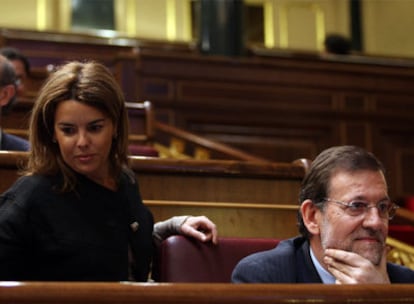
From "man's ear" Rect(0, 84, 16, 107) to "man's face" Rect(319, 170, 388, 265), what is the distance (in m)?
→ 0.89

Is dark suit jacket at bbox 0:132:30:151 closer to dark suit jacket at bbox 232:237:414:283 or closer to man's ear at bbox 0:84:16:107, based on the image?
man's ear at bbox 0:84:16:107

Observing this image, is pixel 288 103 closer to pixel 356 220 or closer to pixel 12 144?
pixel 12 144

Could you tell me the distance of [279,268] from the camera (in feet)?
3.93

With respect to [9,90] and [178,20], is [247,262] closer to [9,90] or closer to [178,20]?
[9,90]

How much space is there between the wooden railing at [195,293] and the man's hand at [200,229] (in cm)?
50

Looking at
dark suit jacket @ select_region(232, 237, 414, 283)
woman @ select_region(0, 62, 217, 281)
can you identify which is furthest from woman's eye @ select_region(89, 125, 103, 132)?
dark suit jacket @ select_region(232, 237, 414, 283)

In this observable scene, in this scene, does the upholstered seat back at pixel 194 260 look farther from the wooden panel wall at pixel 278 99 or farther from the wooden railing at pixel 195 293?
the wooden panel wall at pixel 278 99

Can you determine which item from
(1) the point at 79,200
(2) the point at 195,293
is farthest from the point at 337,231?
(2) the point at 195,293

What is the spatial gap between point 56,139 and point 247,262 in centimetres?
34

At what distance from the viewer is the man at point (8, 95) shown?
1797 millimetres

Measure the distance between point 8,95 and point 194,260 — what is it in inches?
30.1

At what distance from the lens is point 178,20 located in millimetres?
5988

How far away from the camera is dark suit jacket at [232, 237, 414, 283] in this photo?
1.18 metres

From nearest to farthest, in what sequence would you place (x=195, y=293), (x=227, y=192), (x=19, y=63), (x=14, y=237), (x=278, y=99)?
(x=195, y=293) → (x=14, y=237) → (x=227, y=192) → (x=19, y=63) → (x=278, y=99)
